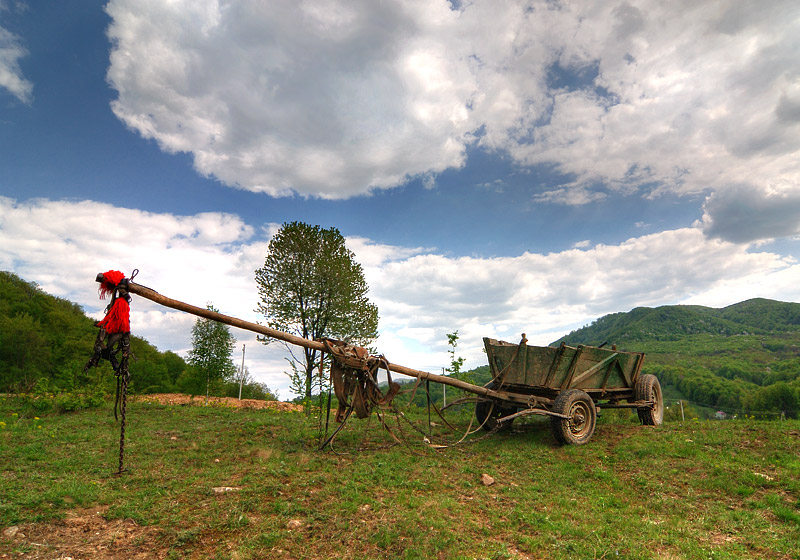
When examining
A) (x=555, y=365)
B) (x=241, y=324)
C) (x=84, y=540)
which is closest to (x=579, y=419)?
(x=555, y=365)

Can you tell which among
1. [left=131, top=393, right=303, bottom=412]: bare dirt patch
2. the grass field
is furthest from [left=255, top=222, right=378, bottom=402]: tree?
the grass field

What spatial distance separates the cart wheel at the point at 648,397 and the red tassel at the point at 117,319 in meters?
12.5

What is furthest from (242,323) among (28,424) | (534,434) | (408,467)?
(28,424)

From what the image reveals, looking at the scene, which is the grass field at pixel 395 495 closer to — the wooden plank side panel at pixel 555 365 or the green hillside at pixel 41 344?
the wooden plank side panel at pixel 555 365

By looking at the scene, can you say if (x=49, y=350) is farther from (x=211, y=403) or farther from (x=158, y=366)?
(x=211, y=403)

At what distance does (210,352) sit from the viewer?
80.2 feet

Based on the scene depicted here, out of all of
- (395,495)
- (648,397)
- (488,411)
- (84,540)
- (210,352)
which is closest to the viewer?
(84,540)

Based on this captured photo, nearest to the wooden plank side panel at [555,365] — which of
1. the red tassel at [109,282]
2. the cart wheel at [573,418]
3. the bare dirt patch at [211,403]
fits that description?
the cart wheel at [573,418]

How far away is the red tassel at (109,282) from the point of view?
550 centimetres

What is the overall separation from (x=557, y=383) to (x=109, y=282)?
366 inches

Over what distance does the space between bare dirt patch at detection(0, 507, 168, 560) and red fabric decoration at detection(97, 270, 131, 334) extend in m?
2.33

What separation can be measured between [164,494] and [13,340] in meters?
55.3

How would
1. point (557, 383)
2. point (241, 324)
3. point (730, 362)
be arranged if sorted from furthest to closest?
point (730, 362), point (557, 383), point (241, 324)

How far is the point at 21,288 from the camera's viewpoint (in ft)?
208
